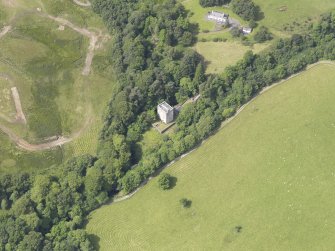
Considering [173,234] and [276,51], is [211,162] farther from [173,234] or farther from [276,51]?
[276,51]

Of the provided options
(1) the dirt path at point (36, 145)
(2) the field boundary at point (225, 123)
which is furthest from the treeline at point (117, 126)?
(1) the dirt path at point (36, 145)

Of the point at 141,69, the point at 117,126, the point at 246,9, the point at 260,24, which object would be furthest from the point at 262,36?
the point at 117,126

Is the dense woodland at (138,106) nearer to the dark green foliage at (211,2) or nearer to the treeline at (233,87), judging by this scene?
the treeline at (233,87)

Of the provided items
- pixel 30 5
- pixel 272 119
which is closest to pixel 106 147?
pixel 272 119

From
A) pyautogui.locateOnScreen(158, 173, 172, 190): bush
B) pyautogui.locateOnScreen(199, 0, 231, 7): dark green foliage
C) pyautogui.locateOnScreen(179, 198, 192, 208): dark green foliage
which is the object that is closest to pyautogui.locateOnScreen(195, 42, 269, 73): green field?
pyautogui.locateOnScreen(199, 0, 231, 7): dark green foliage

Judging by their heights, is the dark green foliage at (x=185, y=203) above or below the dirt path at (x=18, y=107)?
below

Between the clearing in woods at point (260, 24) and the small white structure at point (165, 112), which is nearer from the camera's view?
the small white structure at point (165, 112)

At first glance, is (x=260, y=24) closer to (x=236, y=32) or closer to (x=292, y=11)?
(x=236, y=32)
